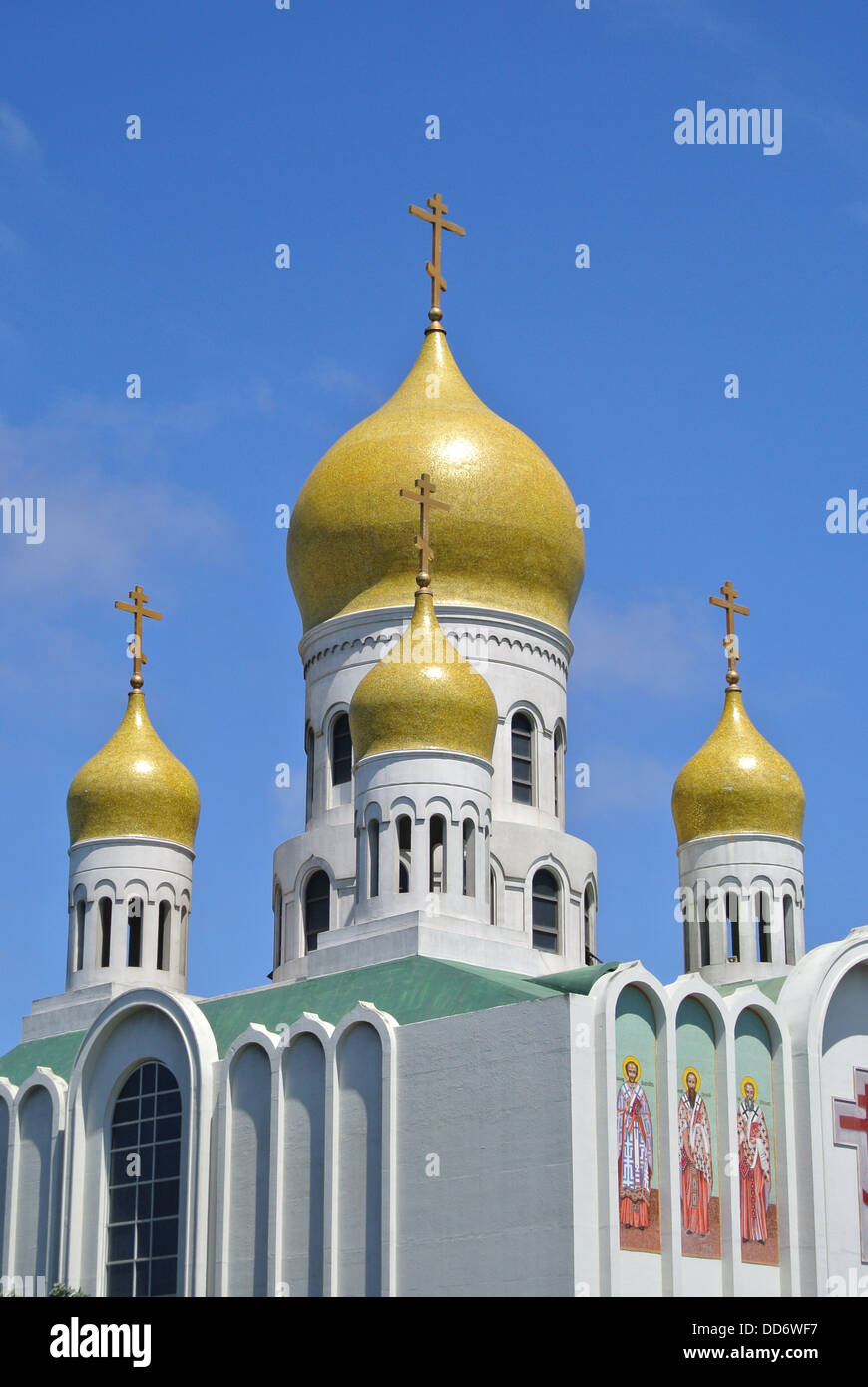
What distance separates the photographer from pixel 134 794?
3244 cm

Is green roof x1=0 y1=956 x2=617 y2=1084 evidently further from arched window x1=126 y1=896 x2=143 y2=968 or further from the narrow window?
arched window x1=126 y1=896 x2=143 y2=968

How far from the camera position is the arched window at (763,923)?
3075 cm

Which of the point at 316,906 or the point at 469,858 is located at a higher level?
the point at 316,906

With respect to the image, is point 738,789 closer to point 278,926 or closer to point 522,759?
point 522,759

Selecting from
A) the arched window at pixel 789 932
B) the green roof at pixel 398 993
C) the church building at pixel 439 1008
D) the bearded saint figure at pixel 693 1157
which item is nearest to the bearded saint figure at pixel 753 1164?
the church building at pixel 439 1008

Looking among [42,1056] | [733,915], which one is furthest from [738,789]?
[42,1056]

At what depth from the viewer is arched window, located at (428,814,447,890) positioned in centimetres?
2751

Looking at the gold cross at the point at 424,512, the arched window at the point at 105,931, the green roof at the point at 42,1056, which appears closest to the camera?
the gold cross at the point at 424,512

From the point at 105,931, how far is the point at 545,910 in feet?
22.5

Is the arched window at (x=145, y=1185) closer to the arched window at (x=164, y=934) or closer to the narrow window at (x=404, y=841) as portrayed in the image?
the narrow window at (x=404, y=841)

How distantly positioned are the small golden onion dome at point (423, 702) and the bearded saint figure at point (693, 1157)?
582cm
